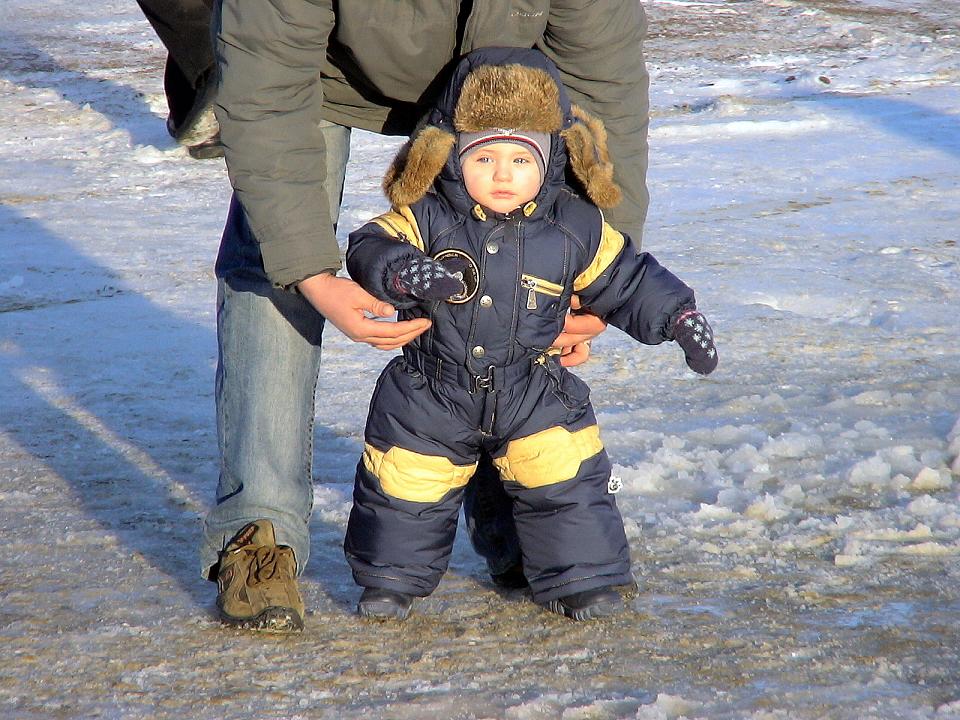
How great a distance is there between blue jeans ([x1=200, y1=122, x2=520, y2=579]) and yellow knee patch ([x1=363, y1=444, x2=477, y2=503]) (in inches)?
7.2

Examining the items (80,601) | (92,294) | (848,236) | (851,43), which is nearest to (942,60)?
(851,43)

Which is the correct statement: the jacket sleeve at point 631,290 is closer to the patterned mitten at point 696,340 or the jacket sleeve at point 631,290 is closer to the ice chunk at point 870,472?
the patterned mitten at point 696,340

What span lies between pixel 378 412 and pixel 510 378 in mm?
271

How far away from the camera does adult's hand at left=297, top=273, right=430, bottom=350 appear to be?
2.27 metres

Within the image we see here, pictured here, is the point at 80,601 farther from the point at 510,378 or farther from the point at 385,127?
the point at 385,127

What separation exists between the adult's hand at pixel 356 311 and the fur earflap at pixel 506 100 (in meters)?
0.37

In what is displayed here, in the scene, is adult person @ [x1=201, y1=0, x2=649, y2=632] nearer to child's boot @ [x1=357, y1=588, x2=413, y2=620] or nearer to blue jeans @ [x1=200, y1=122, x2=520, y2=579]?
blue jeans @ [x1=200, y1=122, x2=520, y2=579]

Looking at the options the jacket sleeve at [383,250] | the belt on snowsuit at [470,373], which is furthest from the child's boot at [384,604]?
the jacket sleeve at [383,250]

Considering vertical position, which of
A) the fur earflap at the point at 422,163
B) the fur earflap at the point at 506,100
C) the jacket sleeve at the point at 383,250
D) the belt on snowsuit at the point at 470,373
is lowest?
the belt on snowsuit at the point at 470,373

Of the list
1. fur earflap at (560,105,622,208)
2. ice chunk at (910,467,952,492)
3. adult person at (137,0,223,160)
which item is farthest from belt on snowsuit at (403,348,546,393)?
adult person at (137,0,223,160)

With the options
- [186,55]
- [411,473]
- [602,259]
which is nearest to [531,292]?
[602,259]

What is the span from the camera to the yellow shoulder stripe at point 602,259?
2.45 meters

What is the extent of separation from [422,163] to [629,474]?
1.14 meters

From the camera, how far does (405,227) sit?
2.40m
